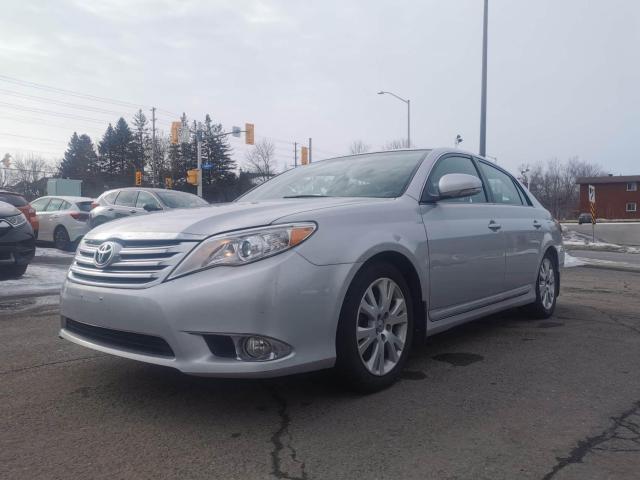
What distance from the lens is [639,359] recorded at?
4289 mm

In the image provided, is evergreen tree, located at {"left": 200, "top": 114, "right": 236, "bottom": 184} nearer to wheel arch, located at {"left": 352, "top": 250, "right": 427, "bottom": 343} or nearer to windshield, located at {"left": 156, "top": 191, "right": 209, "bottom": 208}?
windshield, located at {"left": 156, "top": 191, "right": 209, "bottom": 208}

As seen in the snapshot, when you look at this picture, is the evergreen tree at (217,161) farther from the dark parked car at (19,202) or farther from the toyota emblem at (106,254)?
the toyota emblem at (106,254)

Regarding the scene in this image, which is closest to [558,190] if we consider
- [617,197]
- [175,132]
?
[617,197]

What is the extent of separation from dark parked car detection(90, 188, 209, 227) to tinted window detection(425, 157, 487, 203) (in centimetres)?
833

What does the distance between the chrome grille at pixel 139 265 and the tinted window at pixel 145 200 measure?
373 inches

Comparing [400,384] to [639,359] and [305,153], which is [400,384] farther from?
[305,153]

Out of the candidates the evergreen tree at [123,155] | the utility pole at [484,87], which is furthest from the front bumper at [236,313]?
the evergreen tree at [123,155]

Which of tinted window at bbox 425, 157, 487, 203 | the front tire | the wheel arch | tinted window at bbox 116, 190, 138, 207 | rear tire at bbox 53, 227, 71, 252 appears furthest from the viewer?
rear tire at bbox 53, 227, 71, 252

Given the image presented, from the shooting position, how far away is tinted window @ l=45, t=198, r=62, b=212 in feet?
48.5

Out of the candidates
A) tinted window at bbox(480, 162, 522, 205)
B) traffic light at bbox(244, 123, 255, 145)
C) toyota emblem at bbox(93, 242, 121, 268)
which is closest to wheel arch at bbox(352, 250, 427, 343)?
toyota emblem at bbox(93, 242, 121, 268)

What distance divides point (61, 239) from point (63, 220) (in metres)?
0.52

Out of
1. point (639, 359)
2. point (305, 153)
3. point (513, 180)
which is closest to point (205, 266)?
point (639, 359)

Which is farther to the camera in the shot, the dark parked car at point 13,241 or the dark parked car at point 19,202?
the dark parked car at point 19,202

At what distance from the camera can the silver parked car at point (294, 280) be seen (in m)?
2.87
